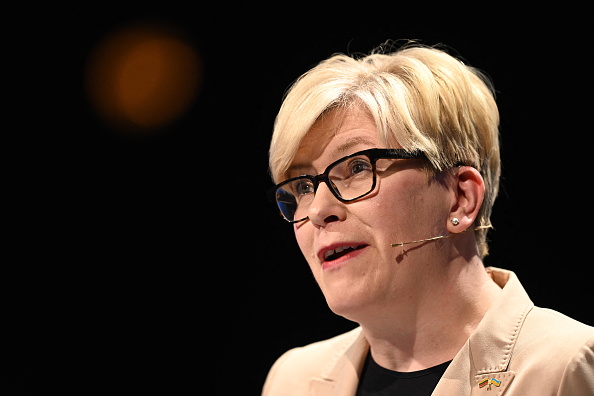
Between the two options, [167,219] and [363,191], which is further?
[167,219]

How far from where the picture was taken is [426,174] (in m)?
2.07

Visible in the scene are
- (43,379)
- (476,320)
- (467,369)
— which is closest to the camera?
(467,369)

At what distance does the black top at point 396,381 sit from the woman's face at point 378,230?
0.21 m

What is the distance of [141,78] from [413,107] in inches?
68.5

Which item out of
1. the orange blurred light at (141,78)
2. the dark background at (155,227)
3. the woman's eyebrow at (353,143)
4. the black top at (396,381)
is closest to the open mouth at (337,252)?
the woman's eyebrow at (353,143)

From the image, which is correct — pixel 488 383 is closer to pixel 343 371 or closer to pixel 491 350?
pixel 491 350

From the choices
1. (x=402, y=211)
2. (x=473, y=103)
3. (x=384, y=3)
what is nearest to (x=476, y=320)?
(x=402, y=211)

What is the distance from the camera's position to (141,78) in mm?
3449

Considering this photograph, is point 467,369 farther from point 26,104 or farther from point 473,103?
point 26,104

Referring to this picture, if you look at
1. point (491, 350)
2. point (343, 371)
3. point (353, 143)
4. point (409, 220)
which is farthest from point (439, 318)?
point (353, 143)

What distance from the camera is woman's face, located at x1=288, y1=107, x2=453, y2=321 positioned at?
2037 millimetres

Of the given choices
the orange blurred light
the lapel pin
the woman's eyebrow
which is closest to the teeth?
the woman's eyebrow

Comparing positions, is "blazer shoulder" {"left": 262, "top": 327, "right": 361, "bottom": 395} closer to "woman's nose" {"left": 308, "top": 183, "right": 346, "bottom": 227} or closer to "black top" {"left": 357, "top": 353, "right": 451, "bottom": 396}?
"black top" {"left": 357, "top": 353, "right": 451, "bottom": 396}

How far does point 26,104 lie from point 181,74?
0.73m
